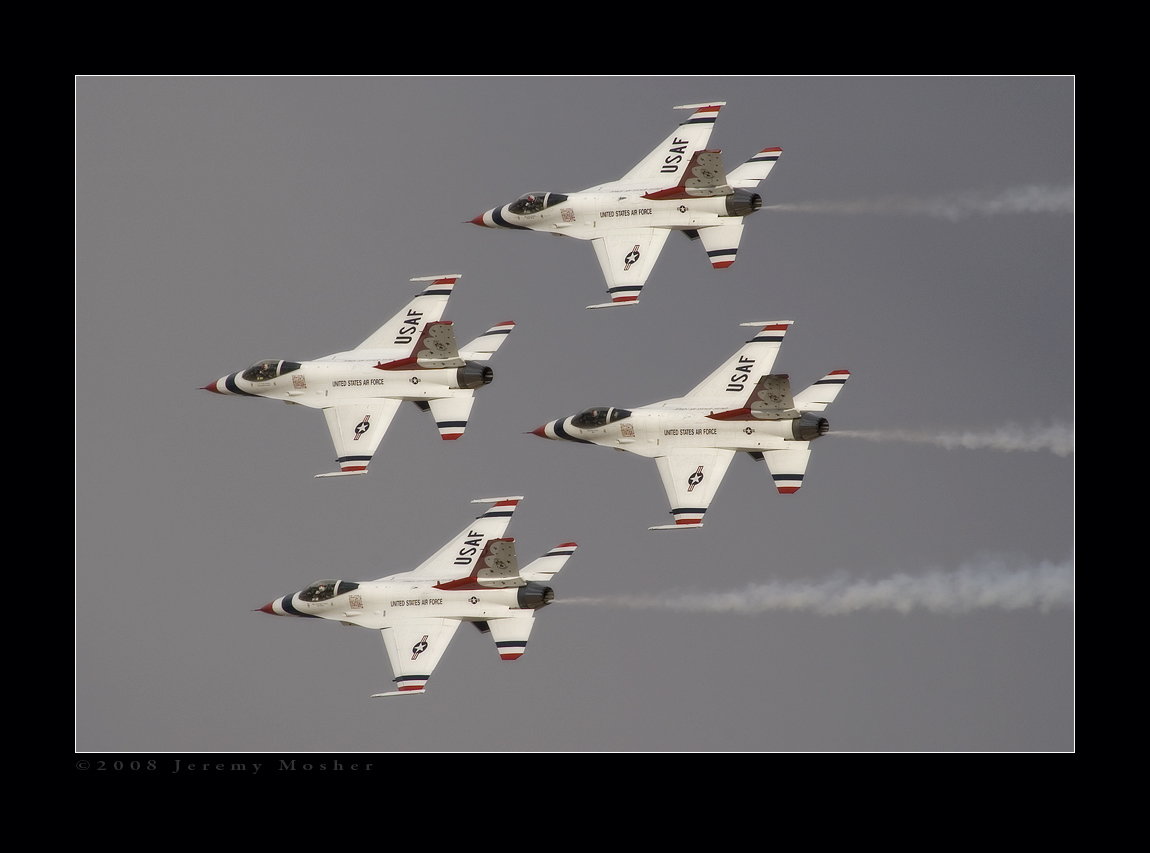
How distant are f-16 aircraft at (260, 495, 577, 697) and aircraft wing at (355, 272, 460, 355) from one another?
14.4 ft

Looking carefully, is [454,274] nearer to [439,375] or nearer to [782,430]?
[439,375]

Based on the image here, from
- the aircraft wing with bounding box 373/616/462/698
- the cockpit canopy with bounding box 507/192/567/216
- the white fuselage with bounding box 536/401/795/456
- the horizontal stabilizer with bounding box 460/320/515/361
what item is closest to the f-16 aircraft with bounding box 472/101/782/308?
the cockpit canopy with bounding box 507/192/567/216

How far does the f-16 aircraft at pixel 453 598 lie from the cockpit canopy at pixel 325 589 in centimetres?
2

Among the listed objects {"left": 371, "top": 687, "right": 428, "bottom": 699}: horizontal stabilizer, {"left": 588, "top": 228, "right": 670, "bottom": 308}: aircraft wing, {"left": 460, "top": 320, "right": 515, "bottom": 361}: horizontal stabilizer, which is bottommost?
{"left": 371, "top": 687, "right": 428, "bottom": 699}: horizontal stabilizer

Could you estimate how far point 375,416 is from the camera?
44.4m

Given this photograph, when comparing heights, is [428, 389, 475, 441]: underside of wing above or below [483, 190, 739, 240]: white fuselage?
below

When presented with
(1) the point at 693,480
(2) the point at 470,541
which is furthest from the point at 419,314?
(1) the point at 693,480

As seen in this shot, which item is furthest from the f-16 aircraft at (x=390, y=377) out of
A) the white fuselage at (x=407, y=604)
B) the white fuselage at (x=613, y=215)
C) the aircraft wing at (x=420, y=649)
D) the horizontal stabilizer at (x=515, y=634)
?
the horizontal stabilizer at (x=515, y=634)

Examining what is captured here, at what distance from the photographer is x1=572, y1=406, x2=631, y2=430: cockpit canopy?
44.3 meters

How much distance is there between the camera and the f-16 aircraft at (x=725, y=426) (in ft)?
140

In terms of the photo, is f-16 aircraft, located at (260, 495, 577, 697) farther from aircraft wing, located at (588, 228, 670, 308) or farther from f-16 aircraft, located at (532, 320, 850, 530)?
aircraft wing, located at (588, 228, 670, 308)

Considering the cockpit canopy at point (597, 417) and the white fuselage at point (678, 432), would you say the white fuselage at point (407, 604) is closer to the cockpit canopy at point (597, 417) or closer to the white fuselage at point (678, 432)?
the white fuselage at point (678, 432)

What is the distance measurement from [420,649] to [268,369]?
7753 millimetres
